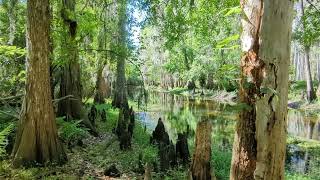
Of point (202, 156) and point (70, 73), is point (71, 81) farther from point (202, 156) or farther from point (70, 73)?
point (202, 156)

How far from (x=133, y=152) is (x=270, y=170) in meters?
7.12

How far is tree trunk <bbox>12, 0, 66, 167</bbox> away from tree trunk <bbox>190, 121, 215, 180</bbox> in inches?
119

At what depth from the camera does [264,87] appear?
2654 millimetres

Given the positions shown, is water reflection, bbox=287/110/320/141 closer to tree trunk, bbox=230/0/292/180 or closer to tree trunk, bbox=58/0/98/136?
tree trunk, bbox=58/0/98/136

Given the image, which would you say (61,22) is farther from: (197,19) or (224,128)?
(224,128)

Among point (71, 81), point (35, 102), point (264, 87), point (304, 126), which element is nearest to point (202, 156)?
point (35, 102)

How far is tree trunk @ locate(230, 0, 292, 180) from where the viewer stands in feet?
8.72

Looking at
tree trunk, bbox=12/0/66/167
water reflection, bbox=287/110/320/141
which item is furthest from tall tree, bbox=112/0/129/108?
tree trunk, bbox=12/0/66/167

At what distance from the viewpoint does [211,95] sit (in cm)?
3788

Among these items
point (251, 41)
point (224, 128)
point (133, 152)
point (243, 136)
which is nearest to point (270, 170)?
point (243, 136)

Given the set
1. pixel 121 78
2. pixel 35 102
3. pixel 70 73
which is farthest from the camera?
pixel 121 78

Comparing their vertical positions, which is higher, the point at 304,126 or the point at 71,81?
the point at 71,81

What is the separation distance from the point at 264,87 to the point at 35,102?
544 centimetres

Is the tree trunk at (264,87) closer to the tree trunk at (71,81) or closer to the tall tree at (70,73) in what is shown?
the tall tree at (70,73)
